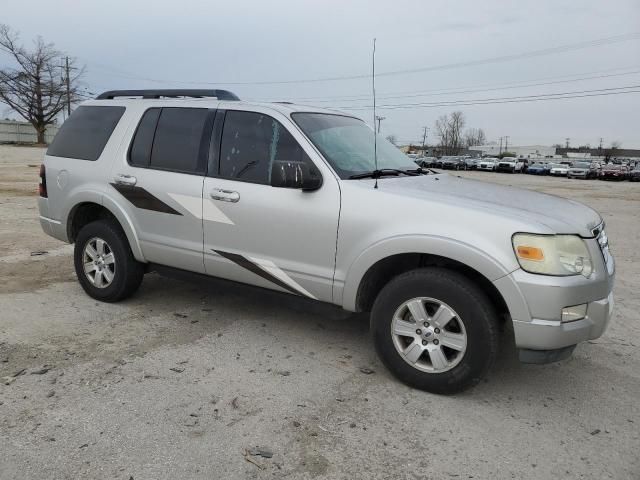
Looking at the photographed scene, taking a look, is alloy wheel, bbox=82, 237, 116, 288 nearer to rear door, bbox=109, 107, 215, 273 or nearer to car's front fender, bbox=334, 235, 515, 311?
rear door, bbox=109, 107, 215, 273

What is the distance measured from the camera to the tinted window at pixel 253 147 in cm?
402

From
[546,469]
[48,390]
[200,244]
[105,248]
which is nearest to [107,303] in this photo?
[105,248]

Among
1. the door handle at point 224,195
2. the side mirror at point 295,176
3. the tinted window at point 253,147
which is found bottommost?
the door handle at point 224,195

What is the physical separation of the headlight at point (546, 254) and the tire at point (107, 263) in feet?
10.9

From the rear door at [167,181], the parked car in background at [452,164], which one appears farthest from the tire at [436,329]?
the parked car in background at [452,164]

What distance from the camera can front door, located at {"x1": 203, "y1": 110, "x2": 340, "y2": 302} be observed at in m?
3.76

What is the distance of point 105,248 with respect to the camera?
498 centimetres

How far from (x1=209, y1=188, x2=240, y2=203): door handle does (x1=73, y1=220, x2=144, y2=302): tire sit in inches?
47.0

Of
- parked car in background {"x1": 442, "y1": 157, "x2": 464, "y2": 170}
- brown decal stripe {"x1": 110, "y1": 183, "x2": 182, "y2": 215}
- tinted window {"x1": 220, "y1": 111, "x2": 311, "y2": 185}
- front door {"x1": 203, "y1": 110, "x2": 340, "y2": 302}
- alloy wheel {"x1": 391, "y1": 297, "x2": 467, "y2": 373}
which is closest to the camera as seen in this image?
alloy wheel {"x1": 391, "y1": 297, "x2": 467, "y2": 373}

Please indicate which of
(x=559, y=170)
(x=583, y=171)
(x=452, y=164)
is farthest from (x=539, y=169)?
(x=452, y=164)

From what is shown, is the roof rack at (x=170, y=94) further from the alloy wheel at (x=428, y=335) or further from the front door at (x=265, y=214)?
the alloy wheel at (x=428, y=335)

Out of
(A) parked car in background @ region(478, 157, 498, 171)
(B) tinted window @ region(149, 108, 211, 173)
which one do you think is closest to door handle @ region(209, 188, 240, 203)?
(B) tinted window @ region(149, 108, 211, 173)

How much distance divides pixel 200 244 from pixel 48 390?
151 centimetres

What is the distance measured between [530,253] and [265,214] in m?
1.82
